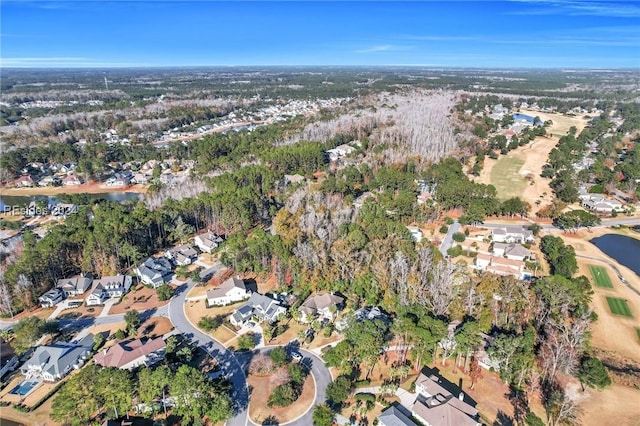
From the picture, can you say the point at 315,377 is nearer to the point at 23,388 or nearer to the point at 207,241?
the point at 23,388

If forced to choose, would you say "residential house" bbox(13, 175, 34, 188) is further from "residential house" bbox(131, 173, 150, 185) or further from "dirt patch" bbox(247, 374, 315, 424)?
"dirt patch" bbox(247, 374, 315, 424)

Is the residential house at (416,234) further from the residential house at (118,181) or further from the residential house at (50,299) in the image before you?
the residential house at (118,181)

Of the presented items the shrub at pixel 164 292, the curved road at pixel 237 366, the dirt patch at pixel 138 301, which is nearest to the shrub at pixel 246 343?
the curved road at pixel 237 366

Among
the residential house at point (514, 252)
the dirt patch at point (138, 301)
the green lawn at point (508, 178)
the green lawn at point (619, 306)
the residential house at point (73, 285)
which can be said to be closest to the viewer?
the green lawn at point (619, 306)

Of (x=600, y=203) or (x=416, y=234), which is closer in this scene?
(x=416, y=234)

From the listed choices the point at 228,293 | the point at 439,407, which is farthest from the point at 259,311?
the point at 439,407

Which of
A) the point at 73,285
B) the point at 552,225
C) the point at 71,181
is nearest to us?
the point at 73,285
